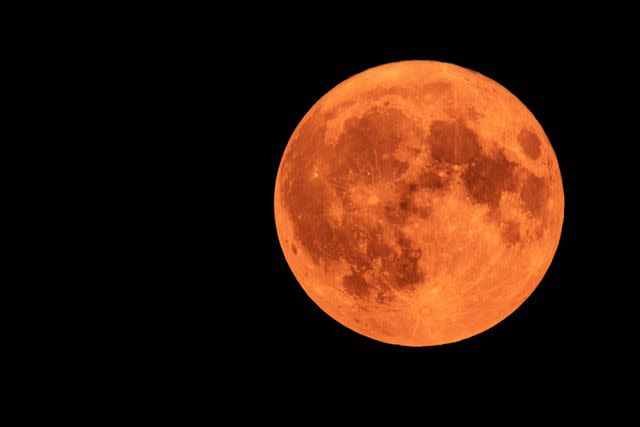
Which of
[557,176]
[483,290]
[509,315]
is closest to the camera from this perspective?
[483,290]

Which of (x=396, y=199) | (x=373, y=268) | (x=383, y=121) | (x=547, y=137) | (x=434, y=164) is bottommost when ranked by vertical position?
(x=373, y=268)

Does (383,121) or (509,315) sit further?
(509,315)

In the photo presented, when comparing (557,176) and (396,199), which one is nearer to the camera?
(396,199)

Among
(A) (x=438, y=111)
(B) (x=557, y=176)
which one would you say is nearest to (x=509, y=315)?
(B) (x=557, y=176)

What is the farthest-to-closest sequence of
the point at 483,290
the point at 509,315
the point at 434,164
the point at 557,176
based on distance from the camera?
the point at 509,315 < the point at 557,176 < the point at 483,290 < the point at 434,164

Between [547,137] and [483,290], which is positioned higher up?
[547,137]

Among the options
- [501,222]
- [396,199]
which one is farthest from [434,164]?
[501,222]

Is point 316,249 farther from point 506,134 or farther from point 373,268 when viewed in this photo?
point 506,134

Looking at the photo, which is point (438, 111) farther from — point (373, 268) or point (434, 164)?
point (373, 268)

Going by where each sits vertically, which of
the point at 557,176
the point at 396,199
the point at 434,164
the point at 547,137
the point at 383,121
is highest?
the point at 547,137
